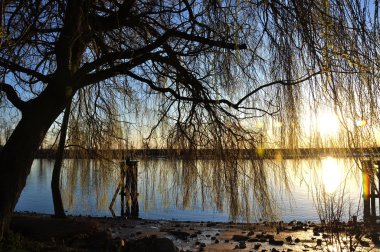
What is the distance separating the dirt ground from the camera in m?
6.43

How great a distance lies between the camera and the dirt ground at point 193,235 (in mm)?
6434

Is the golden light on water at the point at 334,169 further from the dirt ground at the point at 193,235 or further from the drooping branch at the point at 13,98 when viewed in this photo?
the drooping branch at the point at 13,98

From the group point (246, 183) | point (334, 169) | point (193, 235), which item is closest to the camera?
point (246, 183)

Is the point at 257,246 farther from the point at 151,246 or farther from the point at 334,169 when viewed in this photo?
the point at 151,246

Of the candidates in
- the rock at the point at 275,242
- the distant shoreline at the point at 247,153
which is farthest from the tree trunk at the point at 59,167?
the rock at the point at 275,242

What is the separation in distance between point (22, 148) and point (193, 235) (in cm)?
549

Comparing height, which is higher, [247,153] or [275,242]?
[247,153]

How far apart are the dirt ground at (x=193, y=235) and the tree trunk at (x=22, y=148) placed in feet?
2.02

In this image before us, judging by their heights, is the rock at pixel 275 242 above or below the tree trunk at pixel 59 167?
below

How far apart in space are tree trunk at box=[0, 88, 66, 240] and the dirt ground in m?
0.62

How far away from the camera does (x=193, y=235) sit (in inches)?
388

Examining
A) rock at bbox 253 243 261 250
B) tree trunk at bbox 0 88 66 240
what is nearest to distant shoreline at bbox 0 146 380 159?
tree trunk at bbox 0 88 66 240

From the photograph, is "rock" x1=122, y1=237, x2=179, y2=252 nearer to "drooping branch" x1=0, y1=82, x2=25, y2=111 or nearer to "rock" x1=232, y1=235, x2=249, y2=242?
"drooping branch" x1=0, y1=82, x2=25, y2=111

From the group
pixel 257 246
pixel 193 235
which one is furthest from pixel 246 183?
pixel 193 235
